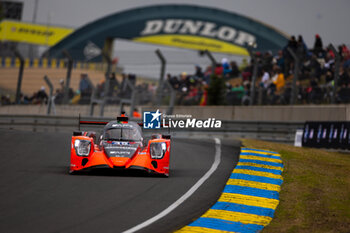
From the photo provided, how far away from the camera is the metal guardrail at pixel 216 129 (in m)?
21.9

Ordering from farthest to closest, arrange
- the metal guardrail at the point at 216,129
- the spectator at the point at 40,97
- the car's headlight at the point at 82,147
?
the spectator at the point at 40,97 < the metal guardrail at the point at 216,129 < the car's headlight at the point at 82,147

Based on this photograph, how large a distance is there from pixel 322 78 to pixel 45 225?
51.3 feet

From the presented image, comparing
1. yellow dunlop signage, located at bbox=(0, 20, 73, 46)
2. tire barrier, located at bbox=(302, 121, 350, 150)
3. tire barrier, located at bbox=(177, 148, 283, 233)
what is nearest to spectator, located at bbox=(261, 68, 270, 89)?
tire barrier, located at bbox=(302, 121, 350, 150)

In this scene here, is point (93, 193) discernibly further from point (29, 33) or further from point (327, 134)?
point (29, 33)

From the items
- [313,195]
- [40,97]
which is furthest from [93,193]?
[40,97]

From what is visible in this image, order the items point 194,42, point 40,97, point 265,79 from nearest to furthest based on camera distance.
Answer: point 265,79
point 40,97
point 194,42

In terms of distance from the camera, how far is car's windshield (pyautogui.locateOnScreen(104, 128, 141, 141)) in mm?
12359

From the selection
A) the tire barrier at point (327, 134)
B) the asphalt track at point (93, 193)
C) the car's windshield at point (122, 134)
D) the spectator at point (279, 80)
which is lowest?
the asphalt track at point (93, 193)

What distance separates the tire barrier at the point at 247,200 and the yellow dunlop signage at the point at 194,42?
106 ft

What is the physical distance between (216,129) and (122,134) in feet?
36.3

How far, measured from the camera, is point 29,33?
68.6 m

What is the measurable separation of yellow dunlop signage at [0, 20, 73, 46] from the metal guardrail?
4455 cm

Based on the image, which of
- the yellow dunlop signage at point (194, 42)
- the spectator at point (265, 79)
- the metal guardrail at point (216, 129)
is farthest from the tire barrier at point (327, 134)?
the yellow dunlop signage at point (194, 42)

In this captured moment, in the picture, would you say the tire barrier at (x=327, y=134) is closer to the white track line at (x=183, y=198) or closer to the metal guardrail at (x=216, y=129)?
the metal guardrail at (x=216, y=129)
